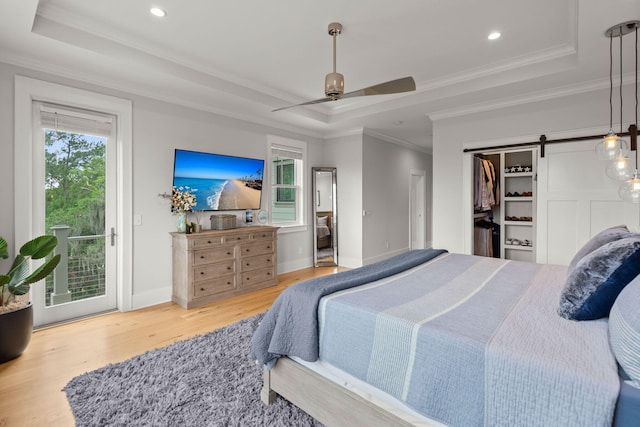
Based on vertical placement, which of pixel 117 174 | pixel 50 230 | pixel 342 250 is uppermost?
pixel 117 174

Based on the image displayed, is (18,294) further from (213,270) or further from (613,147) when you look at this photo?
(613,147)

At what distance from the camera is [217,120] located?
4.41 metres

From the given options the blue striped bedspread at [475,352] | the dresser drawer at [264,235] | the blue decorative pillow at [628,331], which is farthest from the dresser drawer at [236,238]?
the blue decorative pillow at [628,331]

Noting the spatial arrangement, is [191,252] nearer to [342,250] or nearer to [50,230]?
[50,230]

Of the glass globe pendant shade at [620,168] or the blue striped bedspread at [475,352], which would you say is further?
the glass globe pendant shade at [620,168]

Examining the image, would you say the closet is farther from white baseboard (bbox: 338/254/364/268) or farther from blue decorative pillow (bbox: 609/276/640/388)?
blue decorative pillow (bbox: 609/276/640/388)

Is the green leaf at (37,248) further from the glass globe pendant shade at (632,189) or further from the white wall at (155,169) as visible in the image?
the glass globe pendant shade at (632,189)

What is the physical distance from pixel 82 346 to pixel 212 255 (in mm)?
1502

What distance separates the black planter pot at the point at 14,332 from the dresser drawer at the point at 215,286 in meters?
1.46

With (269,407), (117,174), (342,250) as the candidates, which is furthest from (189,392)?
(342,250)

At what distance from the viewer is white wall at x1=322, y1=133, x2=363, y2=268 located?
5.71 m

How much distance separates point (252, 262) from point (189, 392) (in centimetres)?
235

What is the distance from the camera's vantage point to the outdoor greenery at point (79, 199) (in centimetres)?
317

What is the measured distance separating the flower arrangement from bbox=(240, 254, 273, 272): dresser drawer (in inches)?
38.6
